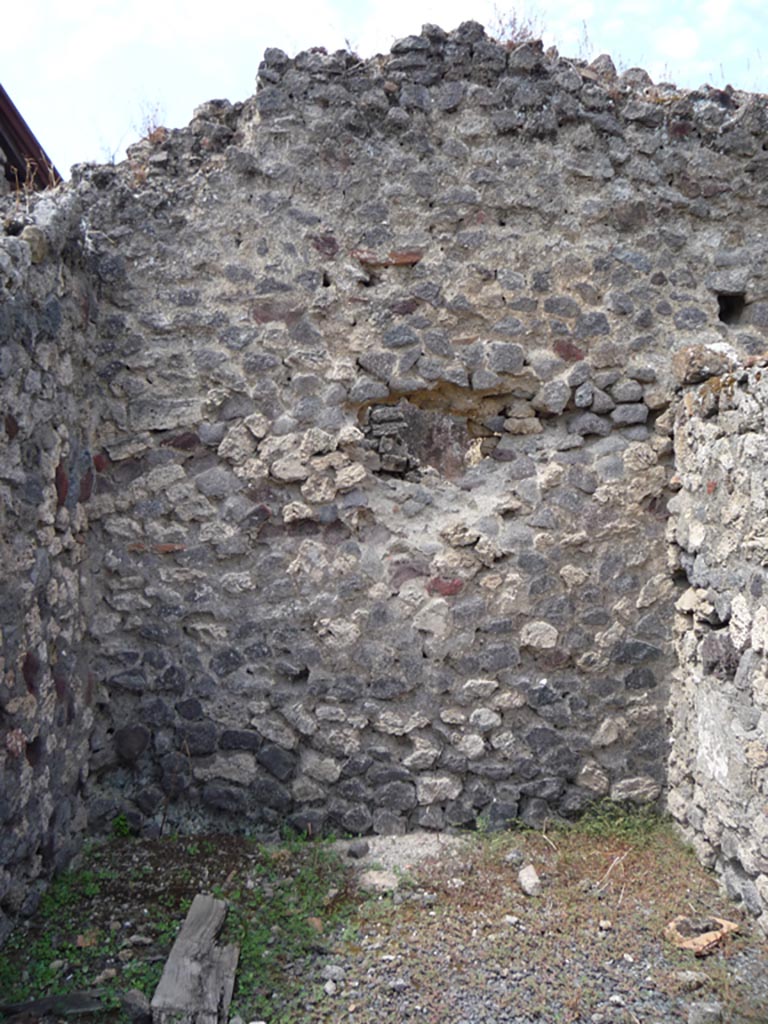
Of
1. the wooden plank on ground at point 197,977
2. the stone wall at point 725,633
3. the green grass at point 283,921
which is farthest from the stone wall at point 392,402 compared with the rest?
the wooden plank on ground at point 197,977

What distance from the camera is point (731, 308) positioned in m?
4.14

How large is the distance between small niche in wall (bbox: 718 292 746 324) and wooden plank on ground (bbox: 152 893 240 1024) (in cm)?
346

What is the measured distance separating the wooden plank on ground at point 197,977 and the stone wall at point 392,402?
0.80 metres

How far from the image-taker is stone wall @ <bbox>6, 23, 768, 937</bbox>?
378 centimetres

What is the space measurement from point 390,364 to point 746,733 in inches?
83.5

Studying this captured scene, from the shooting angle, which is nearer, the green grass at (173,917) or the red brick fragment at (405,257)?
the green grass at (173,917)

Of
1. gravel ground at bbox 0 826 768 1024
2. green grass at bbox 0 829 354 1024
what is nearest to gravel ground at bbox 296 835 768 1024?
gravel ground at bbox 0 826 768 1024

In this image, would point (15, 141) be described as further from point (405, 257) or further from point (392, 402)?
point (392, 402)

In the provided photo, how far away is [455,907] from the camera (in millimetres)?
3209

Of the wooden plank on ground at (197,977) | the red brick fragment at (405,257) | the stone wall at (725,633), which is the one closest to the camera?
the wooden plank on ground at (197,977)

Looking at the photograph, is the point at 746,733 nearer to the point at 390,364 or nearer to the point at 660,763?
the point at 660,763

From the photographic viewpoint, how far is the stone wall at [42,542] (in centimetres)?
296

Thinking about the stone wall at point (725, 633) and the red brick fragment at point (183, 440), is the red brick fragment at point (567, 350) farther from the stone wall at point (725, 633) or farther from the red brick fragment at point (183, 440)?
the red brick fragment at point (183, 440)

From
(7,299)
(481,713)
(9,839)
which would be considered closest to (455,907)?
(481,713)
